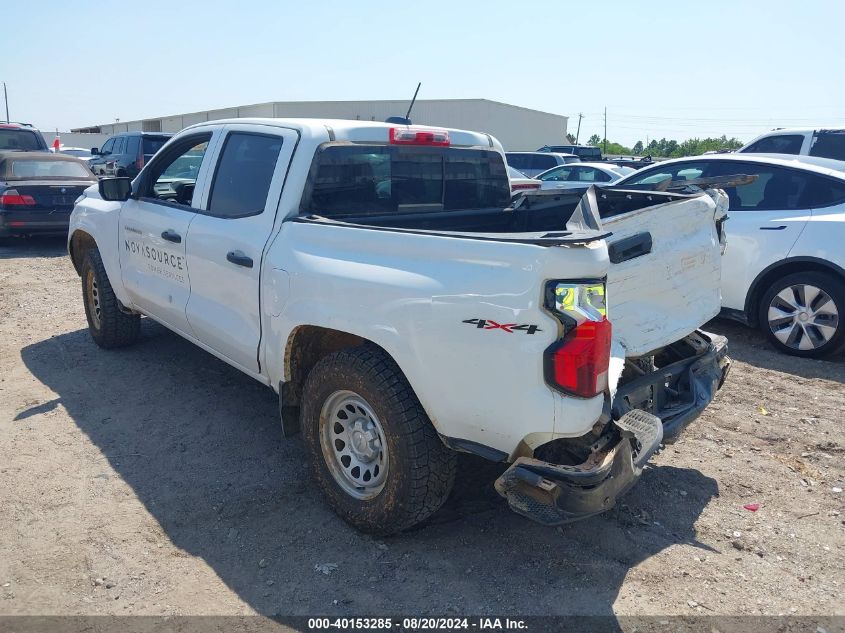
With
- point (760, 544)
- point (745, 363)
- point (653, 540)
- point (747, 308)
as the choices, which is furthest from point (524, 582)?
point (747, 308)

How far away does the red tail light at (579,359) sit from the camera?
262 centimetres

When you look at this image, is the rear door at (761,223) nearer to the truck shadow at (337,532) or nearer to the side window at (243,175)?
the truck shadow at (337,532)

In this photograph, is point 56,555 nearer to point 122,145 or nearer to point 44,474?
point 44,474

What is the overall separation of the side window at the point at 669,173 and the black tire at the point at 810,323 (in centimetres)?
169

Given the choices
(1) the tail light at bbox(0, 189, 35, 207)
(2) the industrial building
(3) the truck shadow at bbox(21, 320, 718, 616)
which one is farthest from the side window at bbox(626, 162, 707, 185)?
(2) the industrial building

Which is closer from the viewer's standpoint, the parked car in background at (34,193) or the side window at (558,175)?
the parked car in background at (34,193)

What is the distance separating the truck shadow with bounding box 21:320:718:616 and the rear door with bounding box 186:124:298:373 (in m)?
0.64

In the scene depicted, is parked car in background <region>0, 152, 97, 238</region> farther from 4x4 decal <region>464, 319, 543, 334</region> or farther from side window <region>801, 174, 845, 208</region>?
4x4 decal <region>464, 319, 543, 334</region>

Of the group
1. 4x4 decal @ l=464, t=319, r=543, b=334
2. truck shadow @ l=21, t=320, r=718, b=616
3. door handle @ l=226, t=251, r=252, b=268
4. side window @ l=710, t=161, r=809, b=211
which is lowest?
truck shadow @ l=21, t=320, r=718, b=616

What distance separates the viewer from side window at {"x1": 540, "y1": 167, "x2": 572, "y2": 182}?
621 inches

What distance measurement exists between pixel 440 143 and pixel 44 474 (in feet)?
9.92

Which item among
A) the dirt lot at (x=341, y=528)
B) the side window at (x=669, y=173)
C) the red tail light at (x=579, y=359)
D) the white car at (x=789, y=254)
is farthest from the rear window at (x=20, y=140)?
the red tail light at (x=579, y=359)

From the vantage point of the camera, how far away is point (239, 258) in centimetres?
389

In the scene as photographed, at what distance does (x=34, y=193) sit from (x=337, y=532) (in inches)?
371
